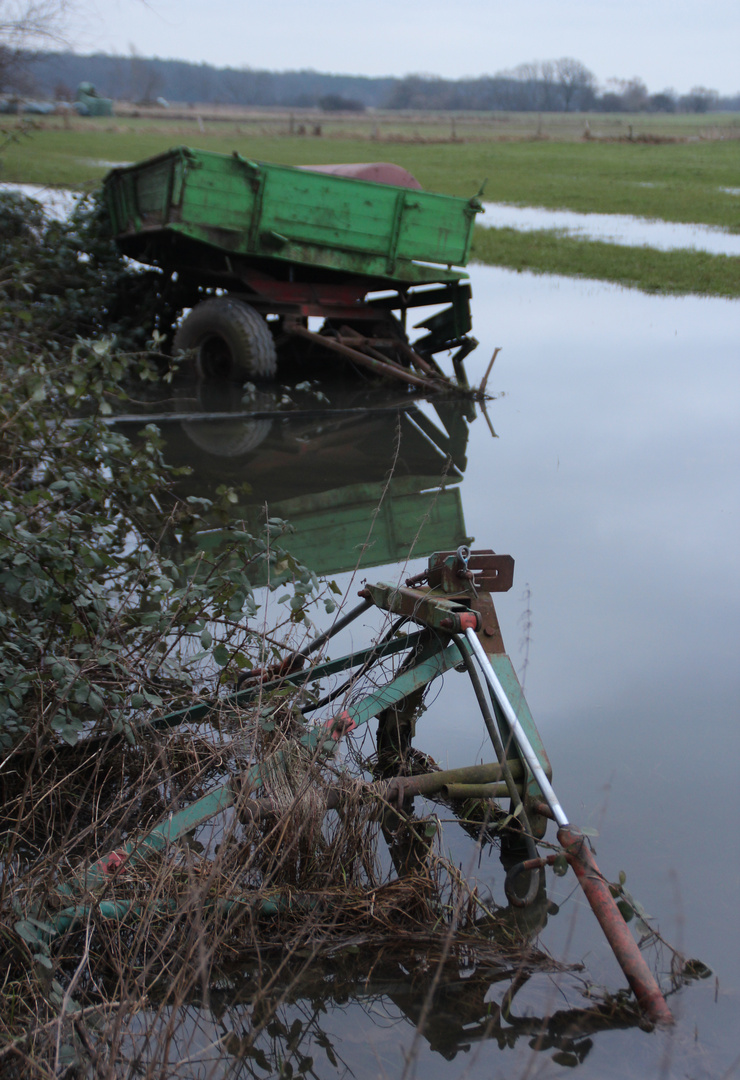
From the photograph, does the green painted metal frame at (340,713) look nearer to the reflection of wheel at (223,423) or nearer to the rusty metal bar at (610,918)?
the rusty metal bar at (610,918)

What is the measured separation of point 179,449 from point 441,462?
2117 mm

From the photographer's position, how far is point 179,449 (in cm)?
757

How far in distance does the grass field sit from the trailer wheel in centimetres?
230

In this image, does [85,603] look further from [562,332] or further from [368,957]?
[562,332]

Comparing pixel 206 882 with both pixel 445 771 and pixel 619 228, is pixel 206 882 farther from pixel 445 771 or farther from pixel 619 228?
pixel 619 228

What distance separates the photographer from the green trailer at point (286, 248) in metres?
8.70

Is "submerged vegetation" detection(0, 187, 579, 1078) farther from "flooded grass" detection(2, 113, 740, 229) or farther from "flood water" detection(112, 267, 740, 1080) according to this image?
"flooded grass" detection(2, 113, 740, 229)

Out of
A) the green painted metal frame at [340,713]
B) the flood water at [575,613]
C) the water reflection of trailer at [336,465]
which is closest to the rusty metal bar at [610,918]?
the flood water at [575,613]

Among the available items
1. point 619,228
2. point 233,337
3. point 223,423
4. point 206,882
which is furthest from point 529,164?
point 206,882

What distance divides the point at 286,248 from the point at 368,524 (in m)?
4.02

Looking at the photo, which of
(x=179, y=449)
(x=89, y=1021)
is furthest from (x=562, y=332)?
(x=89, y=1021)

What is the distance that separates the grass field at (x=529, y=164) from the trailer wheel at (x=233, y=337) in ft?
7.54

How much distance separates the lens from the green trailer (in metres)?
8.70

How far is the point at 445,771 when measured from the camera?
3.02 m
